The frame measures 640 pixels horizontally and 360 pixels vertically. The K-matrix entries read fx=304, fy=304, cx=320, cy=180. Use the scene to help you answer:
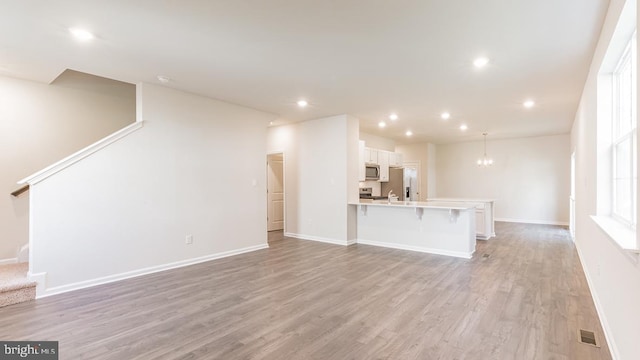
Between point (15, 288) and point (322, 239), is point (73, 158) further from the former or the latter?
point (322, 239)

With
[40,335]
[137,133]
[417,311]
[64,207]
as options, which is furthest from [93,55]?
[417,311]

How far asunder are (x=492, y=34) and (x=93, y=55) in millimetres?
4134

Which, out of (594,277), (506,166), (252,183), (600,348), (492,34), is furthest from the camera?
(506,166)

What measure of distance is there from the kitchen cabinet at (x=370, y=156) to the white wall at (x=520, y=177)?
14.5 feet

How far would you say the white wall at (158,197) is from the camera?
362 cm

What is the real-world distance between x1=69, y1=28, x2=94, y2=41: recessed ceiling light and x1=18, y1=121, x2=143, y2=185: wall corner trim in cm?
139

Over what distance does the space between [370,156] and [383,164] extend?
720 millimetres

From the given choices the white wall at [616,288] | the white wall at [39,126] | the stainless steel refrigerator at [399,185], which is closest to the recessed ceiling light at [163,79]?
the white wall at [39,126]

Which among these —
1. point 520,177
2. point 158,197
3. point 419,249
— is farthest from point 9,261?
point 520,177

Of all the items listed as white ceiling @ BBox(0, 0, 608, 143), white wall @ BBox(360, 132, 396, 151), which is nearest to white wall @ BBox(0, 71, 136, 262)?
white ceiling @ BBox(0, 0, 608, 143)

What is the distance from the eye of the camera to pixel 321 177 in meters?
6.56

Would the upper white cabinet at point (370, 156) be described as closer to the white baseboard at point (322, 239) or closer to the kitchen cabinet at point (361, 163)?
the kitchen cabinet at point (361, 163)

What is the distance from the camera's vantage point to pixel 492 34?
2850 mm

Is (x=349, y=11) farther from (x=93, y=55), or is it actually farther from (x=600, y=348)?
(x=600, y=348)
